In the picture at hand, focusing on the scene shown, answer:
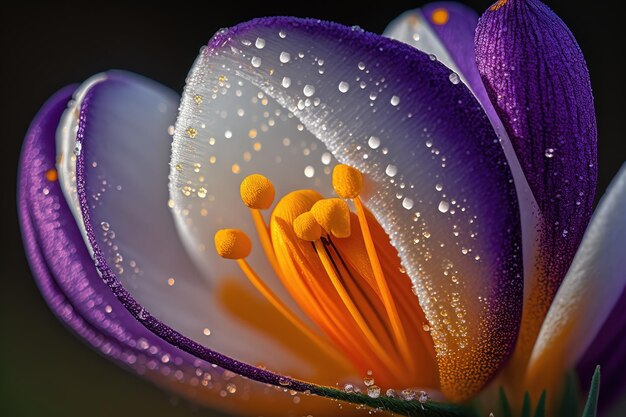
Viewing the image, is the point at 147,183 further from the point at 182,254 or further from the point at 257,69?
the point at 257,69

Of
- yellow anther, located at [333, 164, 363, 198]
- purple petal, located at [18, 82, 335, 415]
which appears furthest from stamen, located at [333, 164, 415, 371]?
purple petal, located at [18, 82, 335, 415]

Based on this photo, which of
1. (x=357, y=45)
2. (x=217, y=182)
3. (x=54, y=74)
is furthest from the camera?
(x=54, y=74)

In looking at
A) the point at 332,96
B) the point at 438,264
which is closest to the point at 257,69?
the point at 332,96

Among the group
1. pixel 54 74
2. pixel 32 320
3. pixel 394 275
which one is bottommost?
pixel 32 320

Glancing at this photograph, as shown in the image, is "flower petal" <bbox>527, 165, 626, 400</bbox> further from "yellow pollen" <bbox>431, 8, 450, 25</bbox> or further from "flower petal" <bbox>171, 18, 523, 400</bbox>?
"yellow pollen" <bbox>431, 8, 450, 25</bbox>

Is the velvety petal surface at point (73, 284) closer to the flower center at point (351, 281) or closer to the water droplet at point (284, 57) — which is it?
the flower center at point (351, 281)

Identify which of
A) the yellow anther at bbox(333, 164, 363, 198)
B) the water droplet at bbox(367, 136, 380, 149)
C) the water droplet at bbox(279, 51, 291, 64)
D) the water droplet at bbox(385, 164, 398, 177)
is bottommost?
the yellow anther at bbox(333, 164, 363, 198)
